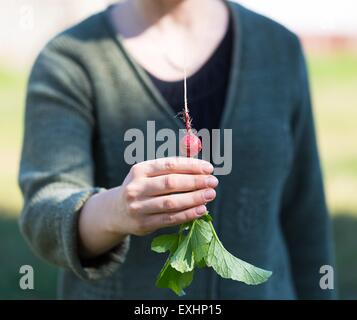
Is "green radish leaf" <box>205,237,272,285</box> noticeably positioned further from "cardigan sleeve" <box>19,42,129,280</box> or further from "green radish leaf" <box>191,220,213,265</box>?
"cardigan sleeve" <box>19,42,129,280</box>

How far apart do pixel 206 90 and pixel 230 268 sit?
45cm

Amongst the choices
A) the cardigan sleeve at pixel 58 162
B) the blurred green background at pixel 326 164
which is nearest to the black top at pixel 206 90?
the cardigan sleeve at pixel 58 162

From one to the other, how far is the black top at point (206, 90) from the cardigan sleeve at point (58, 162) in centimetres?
13

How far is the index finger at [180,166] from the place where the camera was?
2.87 ft

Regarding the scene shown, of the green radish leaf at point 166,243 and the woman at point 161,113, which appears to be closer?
the green radish leaf at point 166,243

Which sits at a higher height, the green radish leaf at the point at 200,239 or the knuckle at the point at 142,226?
the knuckle at the point at 142,226

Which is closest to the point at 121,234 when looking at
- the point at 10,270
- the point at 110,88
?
the point at 110,88

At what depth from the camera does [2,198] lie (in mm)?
3512

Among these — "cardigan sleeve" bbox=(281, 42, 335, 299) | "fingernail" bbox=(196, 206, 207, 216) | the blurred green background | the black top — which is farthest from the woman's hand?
the blurred green background

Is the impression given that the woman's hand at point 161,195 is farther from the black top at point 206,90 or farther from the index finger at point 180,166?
the black top at point 206,90

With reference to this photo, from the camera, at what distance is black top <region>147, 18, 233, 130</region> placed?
1.29 m

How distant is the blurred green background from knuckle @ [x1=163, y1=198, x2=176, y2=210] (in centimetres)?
172

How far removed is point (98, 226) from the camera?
3.51ft
